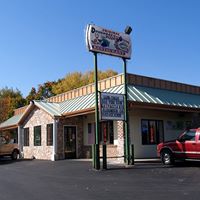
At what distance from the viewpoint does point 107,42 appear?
19547 millimetres

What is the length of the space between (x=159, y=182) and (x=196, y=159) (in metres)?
5.58

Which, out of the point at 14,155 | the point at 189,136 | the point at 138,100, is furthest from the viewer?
the point at 14,155

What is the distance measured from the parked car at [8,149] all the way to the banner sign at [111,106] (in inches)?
529

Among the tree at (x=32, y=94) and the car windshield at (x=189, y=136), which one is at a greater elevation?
the tree at (x=32, y=94)

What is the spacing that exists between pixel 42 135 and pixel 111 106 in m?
10.9

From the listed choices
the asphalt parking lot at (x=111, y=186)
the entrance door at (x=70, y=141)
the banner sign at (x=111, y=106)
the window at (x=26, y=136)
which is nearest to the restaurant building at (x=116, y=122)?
the entrance door at (x=70, y=141)

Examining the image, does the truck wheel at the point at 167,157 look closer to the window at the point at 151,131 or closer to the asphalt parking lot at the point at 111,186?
the asphalt parking lot at the point at 111,186

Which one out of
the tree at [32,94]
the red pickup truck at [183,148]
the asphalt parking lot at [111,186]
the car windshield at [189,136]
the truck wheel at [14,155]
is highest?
the tree at [32,94]

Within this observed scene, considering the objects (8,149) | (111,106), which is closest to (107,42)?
(111,106)

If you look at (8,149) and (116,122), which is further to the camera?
(8,149)

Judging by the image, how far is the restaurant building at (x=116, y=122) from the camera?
23188 mm

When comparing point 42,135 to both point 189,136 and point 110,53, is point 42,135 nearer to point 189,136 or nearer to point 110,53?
point 110,53

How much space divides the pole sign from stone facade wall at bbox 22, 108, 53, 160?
910 cm

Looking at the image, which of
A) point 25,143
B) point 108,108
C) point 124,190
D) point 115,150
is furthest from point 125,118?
point 25,143
